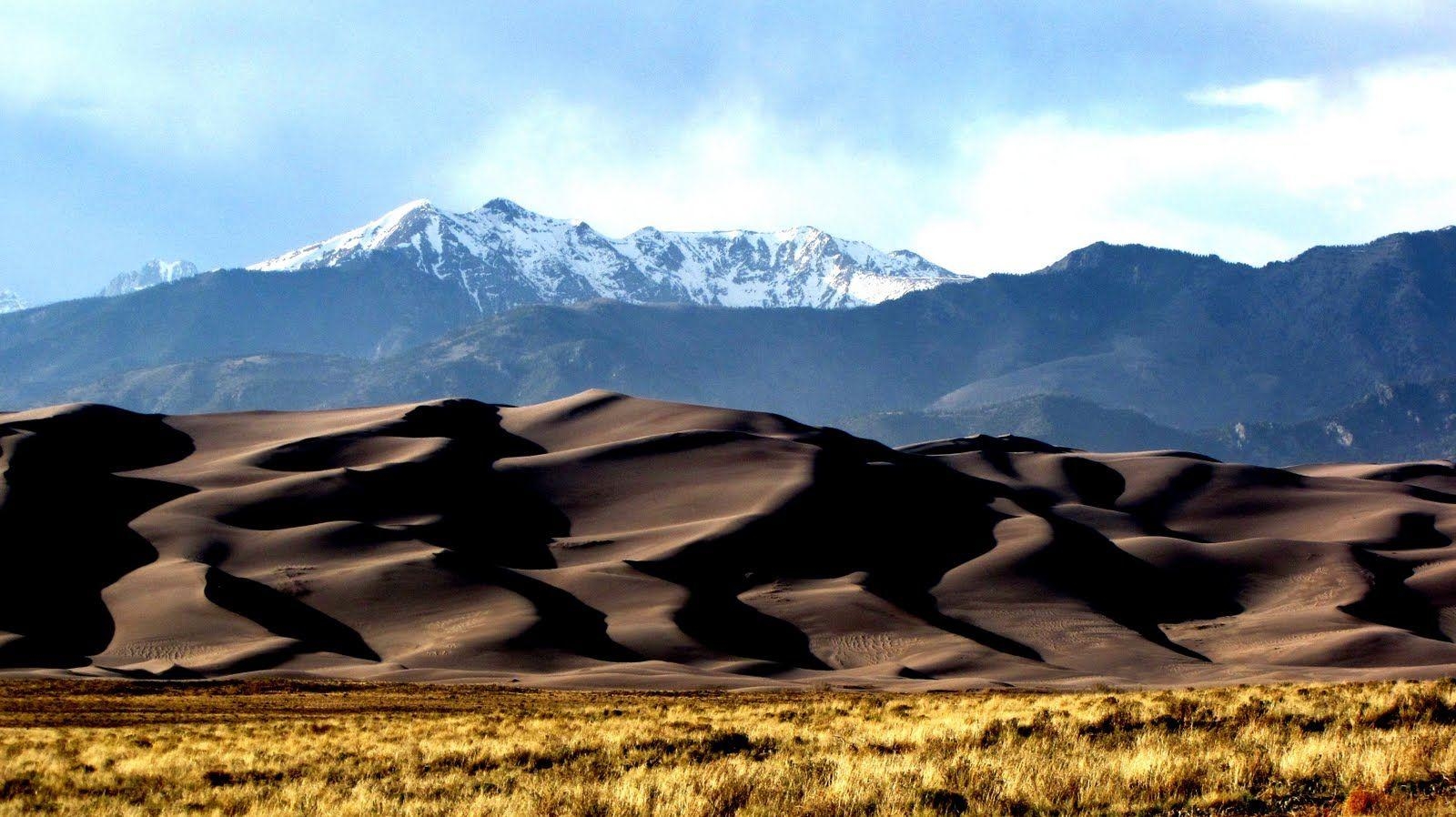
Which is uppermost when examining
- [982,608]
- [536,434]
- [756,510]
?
[536,434]

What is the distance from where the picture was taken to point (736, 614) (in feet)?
263

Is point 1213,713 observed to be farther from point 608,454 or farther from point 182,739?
point 608,454

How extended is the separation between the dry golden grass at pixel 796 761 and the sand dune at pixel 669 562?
33.1 metres

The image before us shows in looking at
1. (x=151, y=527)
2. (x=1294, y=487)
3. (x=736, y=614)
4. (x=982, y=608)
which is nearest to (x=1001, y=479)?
(x=1294, y=487)

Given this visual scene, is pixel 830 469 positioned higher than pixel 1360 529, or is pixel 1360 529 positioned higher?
pixel 830 469

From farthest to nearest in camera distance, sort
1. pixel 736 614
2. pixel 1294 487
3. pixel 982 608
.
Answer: pixel 1294 487, pixel 982 608, pixel 736 614

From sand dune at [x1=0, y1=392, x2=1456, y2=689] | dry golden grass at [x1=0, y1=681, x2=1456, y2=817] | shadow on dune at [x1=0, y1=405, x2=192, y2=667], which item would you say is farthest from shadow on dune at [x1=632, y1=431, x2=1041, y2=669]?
dry golden grass at [x1=0, y1=681, x2=1456, y2=817]

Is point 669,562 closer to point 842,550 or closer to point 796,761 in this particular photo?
point 842,550

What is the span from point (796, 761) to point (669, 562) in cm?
7014

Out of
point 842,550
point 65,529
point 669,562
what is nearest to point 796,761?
point 669,562

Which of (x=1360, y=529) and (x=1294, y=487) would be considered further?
(x=1294, y=487)

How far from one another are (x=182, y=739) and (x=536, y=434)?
10705 cm

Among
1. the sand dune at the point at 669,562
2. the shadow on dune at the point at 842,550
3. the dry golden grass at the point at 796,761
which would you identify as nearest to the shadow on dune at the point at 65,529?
the sand dune at the point at 669,562

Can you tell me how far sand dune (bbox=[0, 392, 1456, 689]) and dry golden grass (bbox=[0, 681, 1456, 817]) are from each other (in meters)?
33.1
